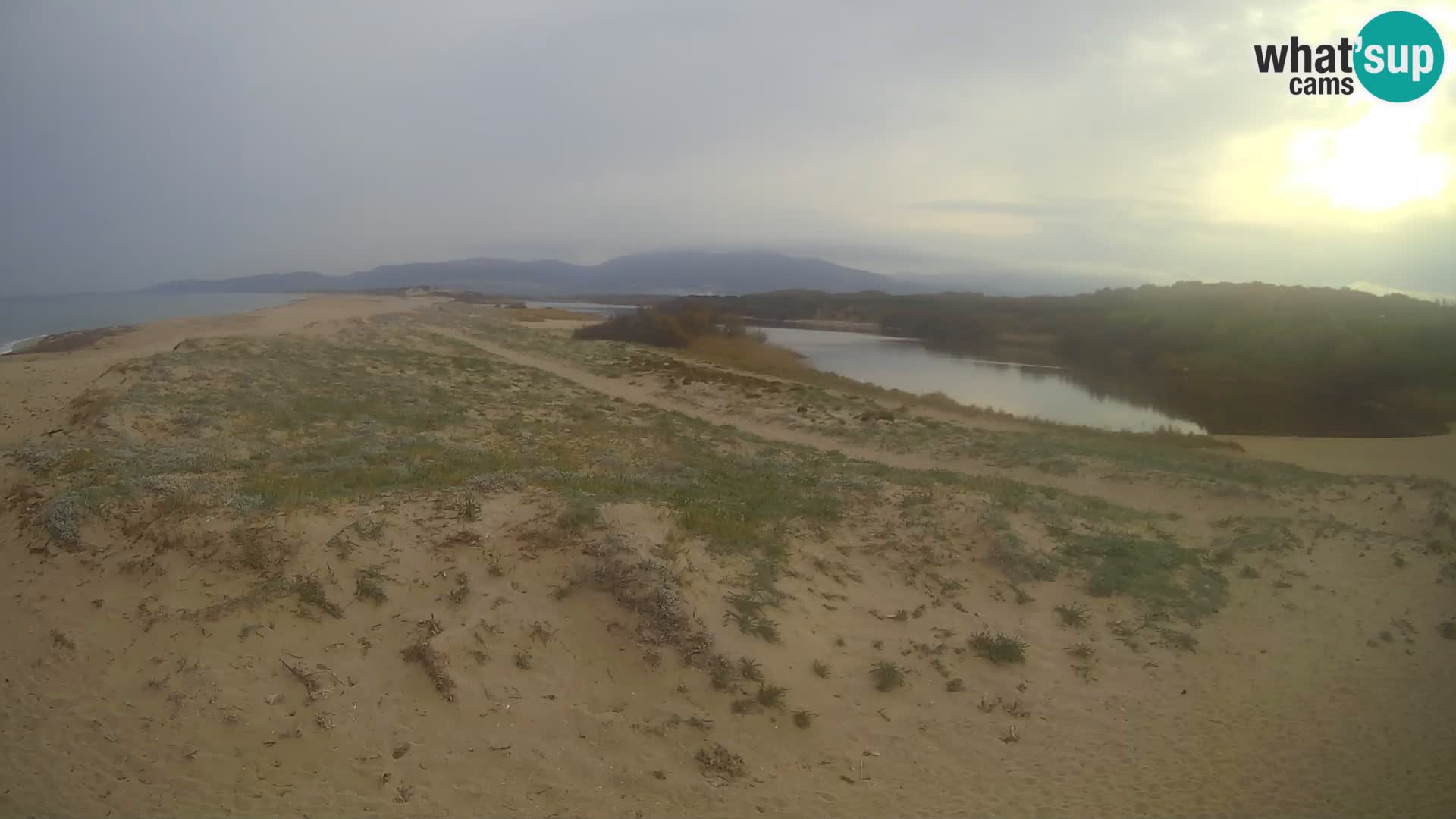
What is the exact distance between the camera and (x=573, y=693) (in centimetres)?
531

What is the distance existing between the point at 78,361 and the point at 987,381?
31273 millimetres

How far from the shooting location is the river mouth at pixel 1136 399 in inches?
913

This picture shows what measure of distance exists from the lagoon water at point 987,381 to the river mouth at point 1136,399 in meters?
0.07

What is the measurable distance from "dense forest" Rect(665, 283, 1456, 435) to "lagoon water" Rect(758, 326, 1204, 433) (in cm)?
295

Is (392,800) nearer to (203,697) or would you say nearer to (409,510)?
(203,697)

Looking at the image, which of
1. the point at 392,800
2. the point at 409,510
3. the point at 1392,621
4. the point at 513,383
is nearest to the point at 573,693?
the point at 392,800

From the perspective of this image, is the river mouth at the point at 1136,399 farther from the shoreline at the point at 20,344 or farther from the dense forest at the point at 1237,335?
the shoreline at the point at 20,344

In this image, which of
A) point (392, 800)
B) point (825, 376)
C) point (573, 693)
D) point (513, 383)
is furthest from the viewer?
point (825, 376)

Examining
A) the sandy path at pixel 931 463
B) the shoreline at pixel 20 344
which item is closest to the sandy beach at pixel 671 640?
the sandy path at pixel 931 463

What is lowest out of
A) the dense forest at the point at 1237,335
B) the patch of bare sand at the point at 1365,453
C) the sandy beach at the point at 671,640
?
the patch of bare sand at the point at 1365,453

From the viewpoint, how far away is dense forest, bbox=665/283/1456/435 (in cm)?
2892

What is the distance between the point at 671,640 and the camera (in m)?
5.80

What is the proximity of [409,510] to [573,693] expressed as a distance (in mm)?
2871

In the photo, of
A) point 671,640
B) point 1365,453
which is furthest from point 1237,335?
point 671,640
